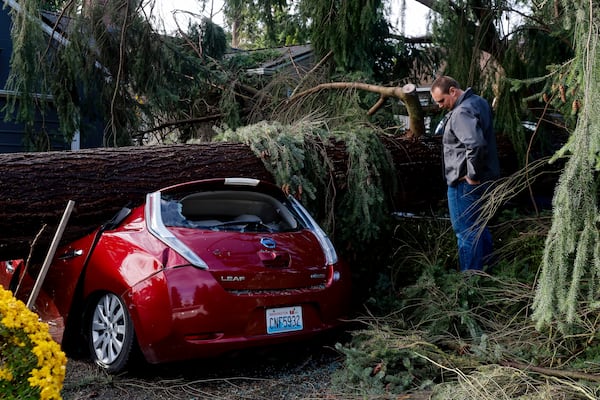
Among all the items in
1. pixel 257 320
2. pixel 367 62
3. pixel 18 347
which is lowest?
pixel 257 320

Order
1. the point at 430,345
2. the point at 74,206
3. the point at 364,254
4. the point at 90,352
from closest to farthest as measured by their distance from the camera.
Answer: the point at 430,345 < the point at 90,352 < the point at 74,206 < the point at 364,254

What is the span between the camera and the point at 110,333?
4547 mm

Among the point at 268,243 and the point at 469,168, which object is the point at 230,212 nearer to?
the point at 268,243

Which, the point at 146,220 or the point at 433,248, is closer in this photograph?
the point at 146,220

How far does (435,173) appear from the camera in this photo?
722 centimetres

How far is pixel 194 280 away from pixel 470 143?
2.81 meters

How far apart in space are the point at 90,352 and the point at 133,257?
86cm

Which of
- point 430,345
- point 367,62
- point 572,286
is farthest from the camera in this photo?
point 367,62

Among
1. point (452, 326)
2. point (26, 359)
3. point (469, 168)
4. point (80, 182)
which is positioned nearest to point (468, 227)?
point (469, 168)

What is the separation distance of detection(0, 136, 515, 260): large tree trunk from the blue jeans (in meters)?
1.06

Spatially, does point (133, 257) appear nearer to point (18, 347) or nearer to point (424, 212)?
point (18, 347)

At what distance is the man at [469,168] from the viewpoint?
574 cm

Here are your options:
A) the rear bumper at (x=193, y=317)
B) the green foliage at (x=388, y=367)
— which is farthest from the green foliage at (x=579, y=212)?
the rear bumper at (x=193, y=317)

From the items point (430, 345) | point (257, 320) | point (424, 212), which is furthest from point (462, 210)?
point (257, 320)
